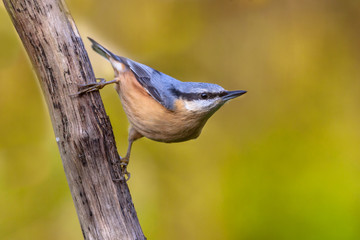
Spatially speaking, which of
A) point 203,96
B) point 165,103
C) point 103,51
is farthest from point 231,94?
point 103,51

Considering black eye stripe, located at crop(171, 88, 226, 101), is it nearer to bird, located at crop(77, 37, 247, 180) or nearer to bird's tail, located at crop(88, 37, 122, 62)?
bird, located at crop(77, 37, 247, 180)

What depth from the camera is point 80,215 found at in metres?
1.82

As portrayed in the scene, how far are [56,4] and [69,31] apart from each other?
0.13 meters

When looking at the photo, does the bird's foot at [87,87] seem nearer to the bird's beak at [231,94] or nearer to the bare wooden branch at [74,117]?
the bare wooden branch at [74,117]

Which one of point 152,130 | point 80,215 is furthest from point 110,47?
point 80,215

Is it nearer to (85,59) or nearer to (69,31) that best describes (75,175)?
(85,59)

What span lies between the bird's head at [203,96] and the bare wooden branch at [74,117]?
481mm

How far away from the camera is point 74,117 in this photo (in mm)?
1803

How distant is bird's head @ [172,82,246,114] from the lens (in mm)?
2039

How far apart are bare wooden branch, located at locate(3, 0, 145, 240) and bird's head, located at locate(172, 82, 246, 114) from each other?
0.48m

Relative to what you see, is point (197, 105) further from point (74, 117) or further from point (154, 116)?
point (74, 117)

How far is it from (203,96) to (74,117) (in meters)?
0.66

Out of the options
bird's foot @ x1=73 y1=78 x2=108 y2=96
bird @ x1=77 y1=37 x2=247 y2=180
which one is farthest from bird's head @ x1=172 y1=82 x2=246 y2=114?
bird's foot @ x1=73 y1=78 x2=108 y2=96

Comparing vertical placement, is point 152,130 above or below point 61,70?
below
